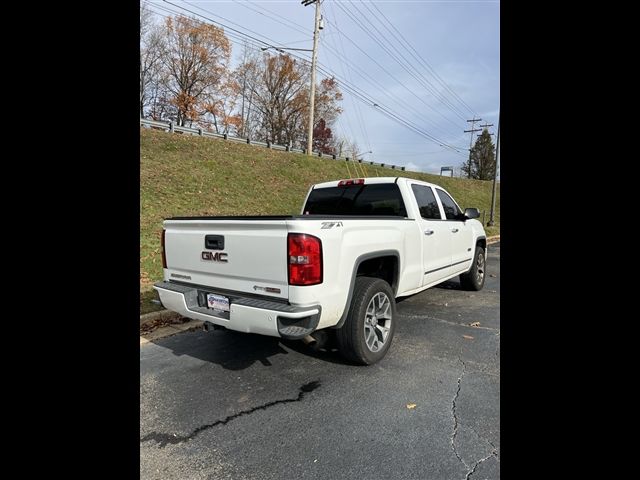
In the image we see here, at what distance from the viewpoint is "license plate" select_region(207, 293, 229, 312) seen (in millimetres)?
3299

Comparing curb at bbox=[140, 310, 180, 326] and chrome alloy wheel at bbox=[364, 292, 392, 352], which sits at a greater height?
chrome alloy wheel at bbox=[364, 292, 392, 352]

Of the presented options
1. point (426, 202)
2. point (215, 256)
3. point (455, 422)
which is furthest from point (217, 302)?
point (426, 202)

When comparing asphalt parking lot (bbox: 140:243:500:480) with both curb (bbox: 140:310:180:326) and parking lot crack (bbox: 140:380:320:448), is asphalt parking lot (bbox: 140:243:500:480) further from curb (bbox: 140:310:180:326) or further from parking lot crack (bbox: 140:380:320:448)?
curb (bbox: 140:310:180:326)

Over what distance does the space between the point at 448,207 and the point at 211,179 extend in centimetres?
1138

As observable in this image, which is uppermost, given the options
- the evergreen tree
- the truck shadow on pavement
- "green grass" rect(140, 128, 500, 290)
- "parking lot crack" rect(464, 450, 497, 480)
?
the evergreen tree

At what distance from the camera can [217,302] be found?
3.38m

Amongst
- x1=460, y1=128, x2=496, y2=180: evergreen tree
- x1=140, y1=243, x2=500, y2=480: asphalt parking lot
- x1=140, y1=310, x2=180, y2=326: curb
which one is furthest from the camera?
x1=460, y1=128, x2=496, y2=180: evergreen tree

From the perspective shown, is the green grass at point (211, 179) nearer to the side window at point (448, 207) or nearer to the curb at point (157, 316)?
the curb at point (157, 316)

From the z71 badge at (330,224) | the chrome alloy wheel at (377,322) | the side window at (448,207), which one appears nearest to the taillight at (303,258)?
the z71 badge at (330,224)

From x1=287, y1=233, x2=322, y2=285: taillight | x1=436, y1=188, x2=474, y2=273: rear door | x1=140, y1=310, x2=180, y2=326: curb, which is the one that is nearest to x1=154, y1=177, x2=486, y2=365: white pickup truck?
x1=287, y1=233, x2=322, y2=285: taillight

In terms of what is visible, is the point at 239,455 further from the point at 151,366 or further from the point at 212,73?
the point at 212,73

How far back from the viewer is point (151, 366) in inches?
149
